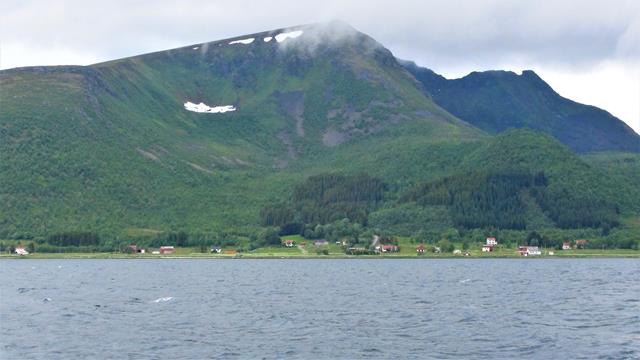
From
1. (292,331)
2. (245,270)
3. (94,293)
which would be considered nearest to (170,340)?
(292,331)

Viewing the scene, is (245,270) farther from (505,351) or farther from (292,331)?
(505,351)

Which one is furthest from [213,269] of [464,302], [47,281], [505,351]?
[505,351]

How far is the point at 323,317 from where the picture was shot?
306 ft

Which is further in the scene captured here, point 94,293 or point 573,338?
point 94,293

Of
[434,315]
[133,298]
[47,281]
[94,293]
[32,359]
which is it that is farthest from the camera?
[47,281]

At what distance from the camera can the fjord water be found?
74125mm

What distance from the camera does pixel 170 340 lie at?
78875 millimetres

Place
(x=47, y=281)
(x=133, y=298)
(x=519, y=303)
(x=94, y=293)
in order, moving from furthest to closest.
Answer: (x=47, y=281) → (x=94, y=293) → (x=133, y=298) → (x=519, y=303)

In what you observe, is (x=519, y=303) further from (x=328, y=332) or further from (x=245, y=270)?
(x=245, y=270)

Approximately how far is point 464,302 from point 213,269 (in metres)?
86.4

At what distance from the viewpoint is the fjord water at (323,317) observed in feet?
243

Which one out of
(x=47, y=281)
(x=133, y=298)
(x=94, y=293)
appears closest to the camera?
(x=133, y=298)

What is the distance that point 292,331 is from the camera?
83.4 m

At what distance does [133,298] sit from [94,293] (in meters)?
10.8
